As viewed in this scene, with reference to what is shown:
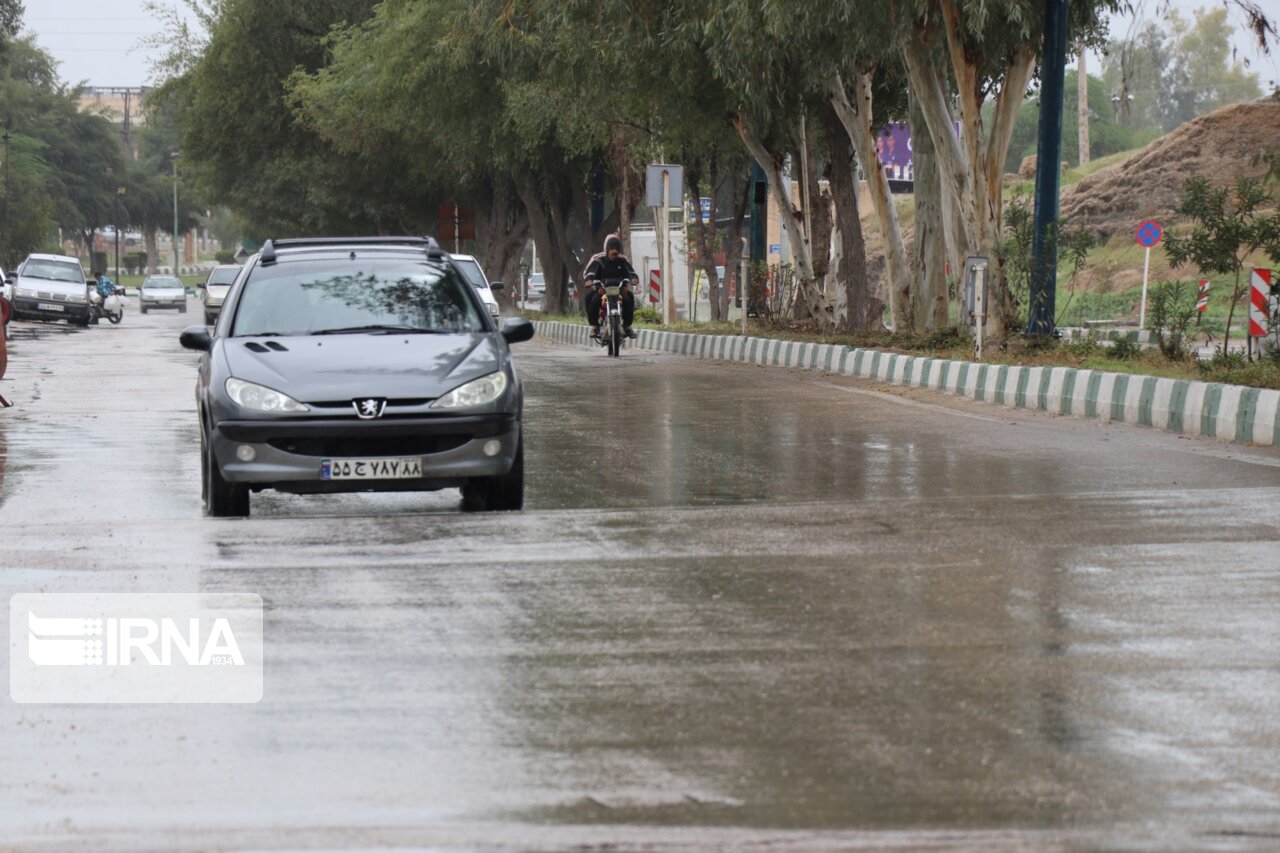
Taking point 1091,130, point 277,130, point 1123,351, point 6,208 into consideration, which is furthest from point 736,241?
point 1091,130

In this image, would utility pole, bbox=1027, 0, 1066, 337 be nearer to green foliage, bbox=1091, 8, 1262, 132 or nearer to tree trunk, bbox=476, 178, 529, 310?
tree trunk, bbox=476, 178, 529, 310

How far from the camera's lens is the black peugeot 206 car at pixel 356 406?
36.9 ft

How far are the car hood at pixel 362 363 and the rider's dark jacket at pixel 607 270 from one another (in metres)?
21.9

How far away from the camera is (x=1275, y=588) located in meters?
8.55

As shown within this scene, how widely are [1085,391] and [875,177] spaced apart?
1130cm

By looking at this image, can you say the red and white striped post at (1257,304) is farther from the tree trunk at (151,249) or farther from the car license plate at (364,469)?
the tree trunk at (151,249)

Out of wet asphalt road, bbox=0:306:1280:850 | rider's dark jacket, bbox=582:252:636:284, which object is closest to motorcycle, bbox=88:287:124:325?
rider's dark jacket, bbox=582:252:636:284

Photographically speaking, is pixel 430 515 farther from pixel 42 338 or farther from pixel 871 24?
pixel 42 338

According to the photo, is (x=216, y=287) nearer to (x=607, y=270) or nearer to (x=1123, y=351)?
(x=607, y=270)

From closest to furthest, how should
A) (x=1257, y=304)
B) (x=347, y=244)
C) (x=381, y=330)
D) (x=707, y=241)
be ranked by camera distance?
1. (x=381, y=330)
2. (x=347, y=244)
3. (x=1257, y=304)
4. (x=707, y=241)

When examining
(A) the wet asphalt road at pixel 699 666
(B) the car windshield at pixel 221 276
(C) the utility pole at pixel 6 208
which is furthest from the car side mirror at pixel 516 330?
(C) the utility pole at pixel 6 208

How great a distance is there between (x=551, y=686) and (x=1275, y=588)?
3.46 m

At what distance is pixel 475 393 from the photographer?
11.5 meters

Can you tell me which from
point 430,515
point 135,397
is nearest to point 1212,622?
point 430,515
